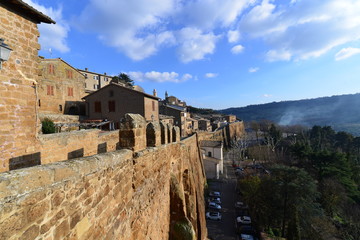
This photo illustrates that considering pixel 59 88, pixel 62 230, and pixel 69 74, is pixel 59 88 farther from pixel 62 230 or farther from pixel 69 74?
pixel 62 230

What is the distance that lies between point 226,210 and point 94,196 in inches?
928

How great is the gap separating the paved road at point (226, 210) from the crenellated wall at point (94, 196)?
14.7m

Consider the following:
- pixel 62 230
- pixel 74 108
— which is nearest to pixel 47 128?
pixel 74 108

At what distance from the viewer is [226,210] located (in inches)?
883

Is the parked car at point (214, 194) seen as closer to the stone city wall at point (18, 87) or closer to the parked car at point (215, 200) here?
the parked car at point (215, 200)

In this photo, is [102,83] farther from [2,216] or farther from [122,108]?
[2,216]

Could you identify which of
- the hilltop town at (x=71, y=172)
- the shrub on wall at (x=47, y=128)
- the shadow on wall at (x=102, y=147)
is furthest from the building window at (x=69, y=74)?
the shadow on wall at (x=102, y=147)

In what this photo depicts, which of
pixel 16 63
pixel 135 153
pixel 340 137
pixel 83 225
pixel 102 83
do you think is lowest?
pixel 340 137

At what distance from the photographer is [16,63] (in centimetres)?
466

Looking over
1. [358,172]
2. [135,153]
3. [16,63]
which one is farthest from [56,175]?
[358,172]

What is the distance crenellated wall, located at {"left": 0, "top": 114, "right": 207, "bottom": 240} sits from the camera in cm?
156

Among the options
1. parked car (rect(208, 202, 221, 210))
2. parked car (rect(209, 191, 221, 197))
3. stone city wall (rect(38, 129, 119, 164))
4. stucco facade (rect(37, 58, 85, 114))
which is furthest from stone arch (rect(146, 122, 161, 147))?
stucco facade (rect(37, 58, 85, 114))

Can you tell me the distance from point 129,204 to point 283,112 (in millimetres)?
209691

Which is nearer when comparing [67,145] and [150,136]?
[150,136]
